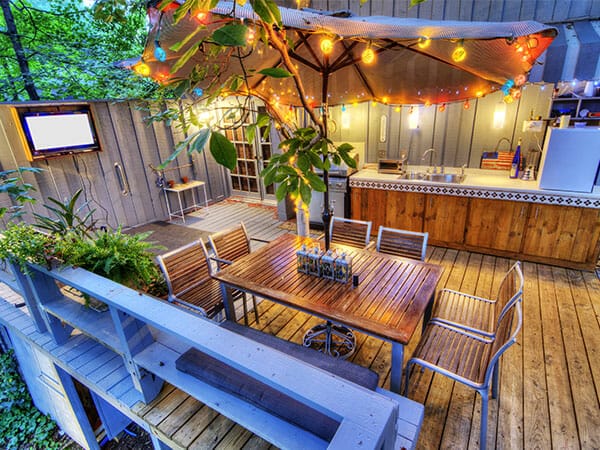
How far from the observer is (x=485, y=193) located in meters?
3.75

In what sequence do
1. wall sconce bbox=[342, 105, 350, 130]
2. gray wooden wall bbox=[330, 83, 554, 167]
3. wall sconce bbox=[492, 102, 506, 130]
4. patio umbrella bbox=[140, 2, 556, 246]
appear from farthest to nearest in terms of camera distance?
wall sconce bbox=[342, 105, 350, 130] → gray wooden wall bbox=[330, 83, 554, 167] → wall sconce bbox=[492, 102, 506, 130] → patio umbrella bbox=[140, 2, 556, 246]

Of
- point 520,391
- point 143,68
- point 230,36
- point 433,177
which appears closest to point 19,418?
point 143,68

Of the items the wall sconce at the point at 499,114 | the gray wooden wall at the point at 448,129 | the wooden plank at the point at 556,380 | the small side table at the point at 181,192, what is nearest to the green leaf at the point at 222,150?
the wooden plank at the point at 556,380

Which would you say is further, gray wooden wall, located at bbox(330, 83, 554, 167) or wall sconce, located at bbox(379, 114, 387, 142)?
wall sconce, located at bbox(379, 114, 387, 142)

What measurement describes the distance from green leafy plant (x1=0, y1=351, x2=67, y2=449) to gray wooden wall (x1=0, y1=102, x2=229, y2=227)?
88.0 inches

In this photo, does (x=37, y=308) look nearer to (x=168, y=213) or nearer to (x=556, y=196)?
(x=168, y=213)

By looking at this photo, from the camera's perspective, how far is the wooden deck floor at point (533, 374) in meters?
1.88

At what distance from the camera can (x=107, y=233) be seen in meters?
2.22

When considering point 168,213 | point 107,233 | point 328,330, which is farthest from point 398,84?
point 168,213

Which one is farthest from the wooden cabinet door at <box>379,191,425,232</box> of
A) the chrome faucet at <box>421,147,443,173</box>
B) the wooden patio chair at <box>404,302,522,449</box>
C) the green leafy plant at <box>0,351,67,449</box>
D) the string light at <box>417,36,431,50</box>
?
the green leafy plant at <box>0,351,67,449</box>

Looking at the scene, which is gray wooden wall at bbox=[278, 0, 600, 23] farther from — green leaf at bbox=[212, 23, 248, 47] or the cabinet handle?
the cabinet handle

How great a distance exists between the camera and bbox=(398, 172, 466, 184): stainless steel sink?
4354 mm

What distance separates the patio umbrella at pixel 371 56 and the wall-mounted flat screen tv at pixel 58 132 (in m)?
3.11

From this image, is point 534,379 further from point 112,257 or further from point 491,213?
point 112,257
